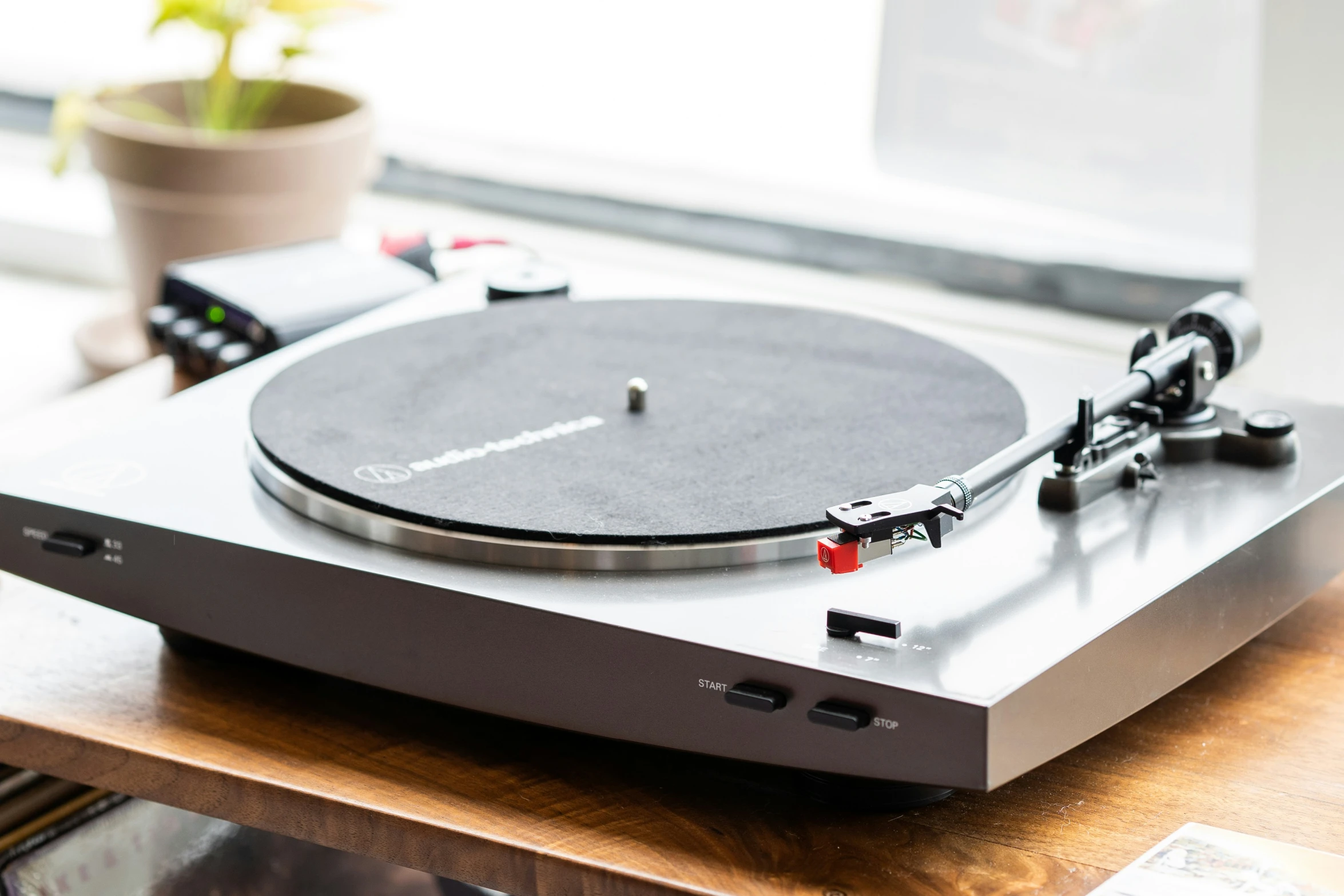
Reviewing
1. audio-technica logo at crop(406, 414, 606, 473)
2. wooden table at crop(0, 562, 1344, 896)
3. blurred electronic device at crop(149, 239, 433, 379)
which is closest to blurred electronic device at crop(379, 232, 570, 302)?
blurred electronic device at crop(149, 239, 433, 379)

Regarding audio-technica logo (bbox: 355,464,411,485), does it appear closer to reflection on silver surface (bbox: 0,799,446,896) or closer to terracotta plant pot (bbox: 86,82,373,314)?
reflection on silver surface (bbox: 0,799,446,896)

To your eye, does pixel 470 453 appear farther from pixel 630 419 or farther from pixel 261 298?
pixel 261 298

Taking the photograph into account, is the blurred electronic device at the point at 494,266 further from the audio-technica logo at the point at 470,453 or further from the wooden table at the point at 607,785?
the wooden table at the point at 607,785

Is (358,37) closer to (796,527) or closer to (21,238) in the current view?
(21,238)

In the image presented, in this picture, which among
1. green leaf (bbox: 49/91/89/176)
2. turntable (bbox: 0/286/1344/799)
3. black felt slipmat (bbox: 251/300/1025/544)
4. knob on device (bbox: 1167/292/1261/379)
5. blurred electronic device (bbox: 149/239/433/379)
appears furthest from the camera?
green leaf (bbox: 49/91/89/176)

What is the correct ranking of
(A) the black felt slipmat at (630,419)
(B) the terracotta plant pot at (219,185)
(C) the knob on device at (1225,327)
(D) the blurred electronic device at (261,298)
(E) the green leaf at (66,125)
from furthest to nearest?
(E) the green leaf at (66,125) → (B) the terracotta plant pot at (219,185) → (D) the blurred electronic device at (261,298) → (C) the knob on device at (1225,327) → (A) the black felt slipmat at (630,419)

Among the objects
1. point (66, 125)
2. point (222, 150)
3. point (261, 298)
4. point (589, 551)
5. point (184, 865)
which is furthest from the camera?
point (66, 125)

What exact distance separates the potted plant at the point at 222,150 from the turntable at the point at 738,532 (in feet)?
1.61

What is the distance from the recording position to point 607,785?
0.67 metres

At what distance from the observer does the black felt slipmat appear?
0.69 m

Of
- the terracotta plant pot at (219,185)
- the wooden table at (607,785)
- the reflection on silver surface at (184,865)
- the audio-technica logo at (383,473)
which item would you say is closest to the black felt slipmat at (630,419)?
the audio-technica logo at (383,473)

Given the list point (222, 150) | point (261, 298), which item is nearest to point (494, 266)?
point (261, 298)

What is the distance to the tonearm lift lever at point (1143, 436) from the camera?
62cm

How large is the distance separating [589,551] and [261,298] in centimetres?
53
